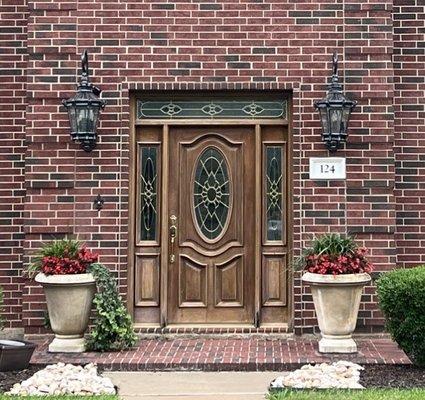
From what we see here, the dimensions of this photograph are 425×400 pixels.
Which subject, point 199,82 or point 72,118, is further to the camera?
point 199,82

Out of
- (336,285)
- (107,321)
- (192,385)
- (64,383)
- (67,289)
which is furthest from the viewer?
(107,321)

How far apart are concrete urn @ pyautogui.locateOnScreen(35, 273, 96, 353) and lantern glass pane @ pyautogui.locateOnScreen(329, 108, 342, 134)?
289cm

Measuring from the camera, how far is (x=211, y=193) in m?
7.39

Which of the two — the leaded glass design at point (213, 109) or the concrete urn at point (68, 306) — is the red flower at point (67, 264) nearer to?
the concrete urn at point (68, 306)

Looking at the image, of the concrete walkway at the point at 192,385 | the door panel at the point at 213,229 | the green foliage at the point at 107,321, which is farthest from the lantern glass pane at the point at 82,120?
the concrete walkway at the point at 192,385

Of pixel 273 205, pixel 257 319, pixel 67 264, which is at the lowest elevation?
pixel 257 319

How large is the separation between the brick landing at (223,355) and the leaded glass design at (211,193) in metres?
1.24

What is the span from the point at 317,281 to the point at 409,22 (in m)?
3.35

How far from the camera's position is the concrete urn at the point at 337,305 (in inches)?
245

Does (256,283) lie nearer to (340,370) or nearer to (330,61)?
(340,370)

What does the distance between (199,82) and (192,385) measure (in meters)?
3.32

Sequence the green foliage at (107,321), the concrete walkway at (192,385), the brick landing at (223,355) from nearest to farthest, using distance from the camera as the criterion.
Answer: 1. the concrete walkway at (192,385)
2. the brick landing at (223,355)
3. the green foliage at (107,321)

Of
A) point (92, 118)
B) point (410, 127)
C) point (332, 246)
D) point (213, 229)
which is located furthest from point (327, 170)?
point (92, 118)

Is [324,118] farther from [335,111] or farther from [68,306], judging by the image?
[68,306]
